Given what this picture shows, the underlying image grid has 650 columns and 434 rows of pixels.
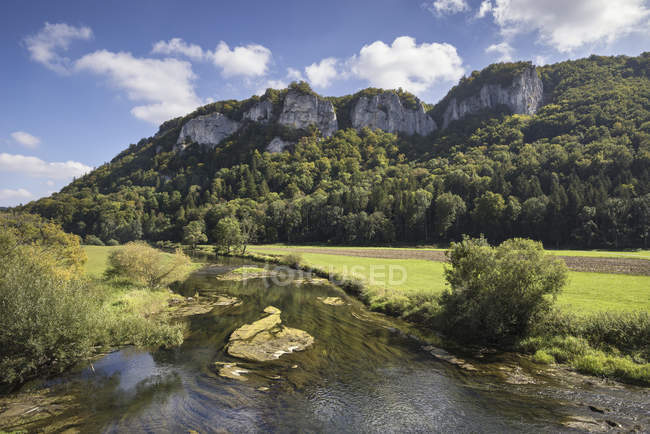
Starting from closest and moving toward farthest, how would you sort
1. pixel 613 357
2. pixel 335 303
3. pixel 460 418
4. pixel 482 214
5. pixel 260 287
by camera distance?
1. pixel 460 418
2. pixel 613 357
3. pixel 335 303
4. pixel 260 287
5. pixel 482 214

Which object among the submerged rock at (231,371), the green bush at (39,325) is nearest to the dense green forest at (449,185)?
the submerged rock at (231,371)

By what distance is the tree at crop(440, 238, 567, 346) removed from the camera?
16.4 meters

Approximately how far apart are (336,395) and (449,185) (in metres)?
109

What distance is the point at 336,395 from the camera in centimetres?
1305

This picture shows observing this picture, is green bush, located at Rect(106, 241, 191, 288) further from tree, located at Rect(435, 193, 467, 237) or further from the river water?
tree, located at Rect(435, 193, 467, 237)

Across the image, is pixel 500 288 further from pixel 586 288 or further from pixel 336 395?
pixel 586 288

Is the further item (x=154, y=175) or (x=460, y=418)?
(x=154, y=175)

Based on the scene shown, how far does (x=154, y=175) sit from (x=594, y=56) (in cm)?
28872

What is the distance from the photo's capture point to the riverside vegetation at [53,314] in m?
12.2

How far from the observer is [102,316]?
17.1 meters

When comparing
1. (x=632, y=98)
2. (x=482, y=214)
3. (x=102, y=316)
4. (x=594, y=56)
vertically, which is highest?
(x=594, y=56)

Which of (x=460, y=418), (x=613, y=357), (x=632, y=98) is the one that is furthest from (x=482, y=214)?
(x=632, y=98)

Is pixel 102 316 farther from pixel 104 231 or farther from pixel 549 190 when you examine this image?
pixel 104 231

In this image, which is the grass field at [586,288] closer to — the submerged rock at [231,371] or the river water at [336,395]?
the river water at [336,395]
